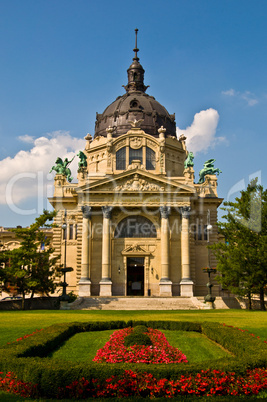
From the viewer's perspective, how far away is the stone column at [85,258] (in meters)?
52.8

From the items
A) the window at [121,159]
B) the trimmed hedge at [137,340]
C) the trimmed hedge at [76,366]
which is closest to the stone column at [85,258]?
the window at [121,159]

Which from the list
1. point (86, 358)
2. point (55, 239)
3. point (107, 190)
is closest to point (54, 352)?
point (86, 358)

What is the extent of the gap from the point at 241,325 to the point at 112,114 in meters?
49.7

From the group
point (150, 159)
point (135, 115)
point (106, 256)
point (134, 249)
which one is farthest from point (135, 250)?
point (135, 115)

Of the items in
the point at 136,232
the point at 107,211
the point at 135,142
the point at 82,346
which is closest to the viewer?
the point at 82,346

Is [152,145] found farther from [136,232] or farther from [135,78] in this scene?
[135,78]

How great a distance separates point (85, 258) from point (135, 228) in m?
7.36

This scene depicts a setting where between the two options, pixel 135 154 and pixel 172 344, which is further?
pixel 135 154

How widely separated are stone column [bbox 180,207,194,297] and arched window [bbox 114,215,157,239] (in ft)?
12.7

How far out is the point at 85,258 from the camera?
2122 inches

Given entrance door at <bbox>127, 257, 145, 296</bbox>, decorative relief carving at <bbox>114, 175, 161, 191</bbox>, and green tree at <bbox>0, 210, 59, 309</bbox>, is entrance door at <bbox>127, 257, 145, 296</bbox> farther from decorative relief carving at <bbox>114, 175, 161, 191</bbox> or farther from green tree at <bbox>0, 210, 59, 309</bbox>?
green tree at <bbox>0, 210, 59, 309</bbox>

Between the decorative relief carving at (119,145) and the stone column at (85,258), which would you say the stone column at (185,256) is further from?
the decorative relief carving at (119,145)

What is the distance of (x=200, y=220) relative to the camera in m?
60.2

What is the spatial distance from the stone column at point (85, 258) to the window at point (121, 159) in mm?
10577
